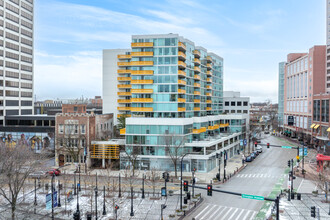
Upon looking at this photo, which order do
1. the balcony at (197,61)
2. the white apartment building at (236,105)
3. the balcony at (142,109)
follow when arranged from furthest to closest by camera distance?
the white apartment building at (236,105) < the balcony at (197,61) < the balcony at (142,109)

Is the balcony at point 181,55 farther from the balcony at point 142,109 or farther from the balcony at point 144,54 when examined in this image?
the balcony at point 142,109

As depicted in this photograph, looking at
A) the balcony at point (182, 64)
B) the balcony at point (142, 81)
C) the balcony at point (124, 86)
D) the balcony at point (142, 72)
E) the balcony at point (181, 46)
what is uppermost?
the balcony at point (181, 46)

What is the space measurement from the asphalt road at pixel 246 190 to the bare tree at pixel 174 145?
11.4 m

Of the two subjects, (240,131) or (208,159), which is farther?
(240,131)

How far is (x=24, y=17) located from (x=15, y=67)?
17.6 metres

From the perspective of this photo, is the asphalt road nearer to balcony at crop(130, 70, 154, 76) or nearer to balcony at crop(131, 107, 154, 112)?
balcony at crop(131, 107, 154, 112)

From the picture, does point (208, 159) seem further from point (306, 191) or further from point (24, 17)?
point (24, 17)

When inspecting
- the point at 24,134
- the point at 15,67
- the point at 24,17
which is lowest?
the point at 24,134

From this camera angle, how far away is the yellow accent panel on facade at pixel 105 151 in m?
66.4

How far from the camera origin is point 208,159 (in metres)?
64.1

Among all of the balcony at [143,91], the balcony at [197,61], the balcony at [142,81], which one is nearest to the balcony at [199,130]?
the balcony at [143,91]

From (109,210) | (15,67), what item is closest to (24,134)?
(15,67)

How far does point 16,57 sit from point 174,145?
2739 inches

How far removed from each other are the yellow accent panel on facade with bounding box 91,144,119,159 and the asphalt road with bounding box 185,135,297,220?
24123 millimetres
